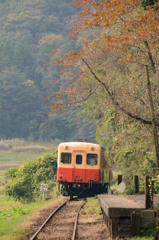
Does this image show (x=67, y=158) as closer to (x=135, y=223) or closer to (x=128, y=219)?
(x=128, y=219)

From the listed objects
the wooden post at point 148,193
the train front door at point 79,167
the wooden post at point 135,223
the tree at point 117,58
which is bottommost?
the wooden post at point 135,223

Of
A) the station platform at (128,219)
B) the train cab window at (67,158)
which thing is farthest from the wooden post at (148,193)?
the train cab window at (67,158)

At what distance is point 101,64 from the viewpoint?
1638 centimetres

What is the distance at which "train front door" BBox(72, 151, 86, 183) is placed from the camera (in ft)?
73.7

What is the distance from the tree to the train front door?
6.50m

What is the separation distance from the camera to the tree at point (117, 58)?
1455cm

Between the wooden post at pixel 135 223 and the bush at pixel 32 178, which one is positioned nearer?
the wooden post at pixel 135 223

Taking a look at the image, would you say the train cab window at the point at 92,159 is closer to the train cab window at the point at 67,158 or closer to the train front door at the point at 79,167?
the train front door at the point at 79,167

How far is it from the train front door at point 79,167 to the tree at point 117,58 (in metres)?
6.50

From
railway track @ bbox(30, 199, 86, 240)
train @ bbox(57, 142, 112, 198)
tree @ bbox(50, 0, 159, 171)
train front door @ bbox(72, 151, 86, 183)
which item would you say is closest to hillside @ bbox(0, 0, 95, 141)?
train @ bbox(57, 142, 112, 198)

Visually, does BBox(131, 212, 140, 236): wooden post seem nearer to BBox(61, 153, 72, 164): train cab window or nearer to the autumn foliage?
the autumn foliage

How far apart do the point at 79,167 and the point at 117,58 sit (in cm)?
819

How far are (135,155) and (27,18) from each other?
148 meters

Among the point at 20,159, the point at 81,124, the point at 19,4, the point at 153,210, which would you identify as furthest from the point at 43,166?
the point at 19,4
